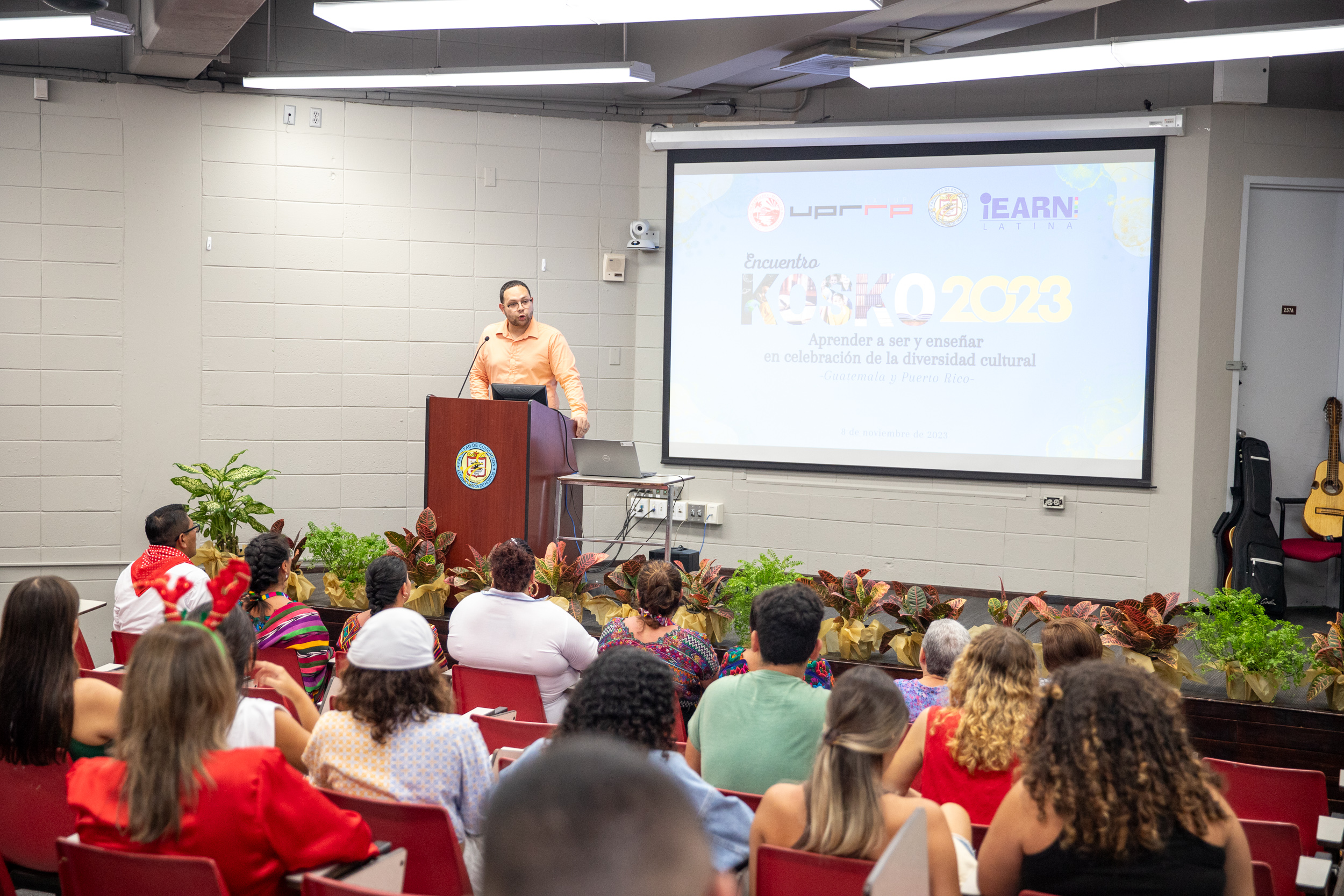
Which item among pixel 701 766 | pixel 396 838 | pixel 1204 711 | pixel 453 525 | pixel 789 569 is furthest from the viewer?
pixel 453 525

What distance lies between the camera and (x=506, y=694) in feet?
10.8

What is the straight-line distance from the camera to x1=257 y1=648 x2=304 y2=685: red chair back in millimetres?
3486

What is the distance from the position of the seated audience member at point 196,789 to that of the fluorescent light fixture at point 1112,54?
464 centimetres

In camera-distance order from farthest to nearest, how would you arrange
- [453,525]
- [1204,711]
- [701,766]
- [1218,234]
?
[1218,234]
[453,525]
[1204,711]
[701,766]

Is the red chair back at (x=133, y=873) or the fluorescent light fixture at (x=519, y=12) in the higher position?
the fluorescent light fixture at (x=519, y=12)

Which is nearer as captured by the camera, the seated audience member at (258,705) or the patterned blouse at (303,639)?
the seated audience member at (258,705)

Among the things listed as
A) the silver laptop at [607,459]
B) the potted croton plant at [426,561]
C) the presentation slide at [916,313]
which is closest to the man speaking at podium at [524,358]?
the silver laptop at [607,459]

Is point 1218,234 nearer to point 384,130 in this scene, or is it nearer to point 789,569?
point 789,569

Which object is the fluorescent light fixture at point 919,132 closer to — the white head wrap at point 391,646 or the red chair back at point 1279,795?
the red chair back at point 1279,795

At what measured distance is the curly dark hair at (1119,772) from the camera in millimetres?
1756

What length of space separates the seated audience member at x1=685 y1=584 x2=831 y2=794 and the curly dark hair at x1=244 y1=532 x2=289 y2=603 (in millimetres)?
1759

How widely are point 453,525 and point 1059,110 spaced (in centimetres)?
431

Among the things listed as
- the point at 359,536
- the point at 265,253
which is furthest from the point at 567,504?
the point at 265,253

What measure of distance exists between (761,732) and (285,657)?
184 cm
